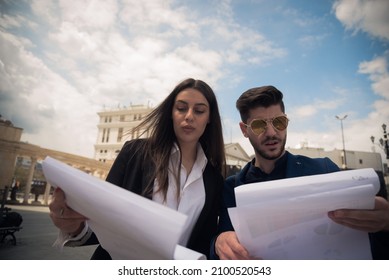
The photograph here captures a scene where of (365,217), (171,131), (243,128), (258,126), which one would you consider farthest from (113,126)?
(365,217)

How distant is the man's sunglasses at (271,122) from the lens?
1.76 metres

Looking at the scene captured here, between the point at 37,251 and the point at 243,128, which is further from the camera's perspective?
the point at 37,251

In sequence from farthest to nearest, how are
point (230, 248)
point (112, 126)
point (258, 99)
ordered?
point (112, 126), point (258, 99), point (230, 248)

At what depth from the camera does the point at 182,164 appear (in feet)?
5.82

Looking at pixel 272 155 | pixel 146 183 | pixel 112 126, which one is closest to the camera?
pixel 146 183

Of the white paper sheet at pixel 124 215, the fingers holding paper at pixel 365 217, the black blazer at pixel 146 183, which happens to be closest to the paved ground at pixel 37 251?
the black blazer at pixel 146 183

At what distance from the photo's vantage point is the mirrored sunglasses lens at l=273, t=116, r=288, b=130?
5.75 feet

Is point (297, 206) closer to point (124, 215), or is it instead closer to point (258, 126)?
point (124, 215)

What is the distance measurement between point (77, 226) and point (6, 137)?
1788 cm

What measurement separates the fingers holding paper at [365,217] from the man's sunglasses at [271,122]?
97 centimetres

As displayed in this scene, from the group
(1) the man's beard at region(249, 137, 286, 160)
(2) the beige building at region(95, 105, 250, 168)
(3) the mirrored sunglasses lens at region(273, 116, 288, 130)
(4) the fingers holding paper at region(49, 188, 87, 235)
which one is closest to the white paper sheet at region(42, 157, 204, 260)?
(4) the fingers holding paper at region(49, 188, 87, 235)

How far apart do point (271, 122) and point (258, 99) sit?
24 centimetres
